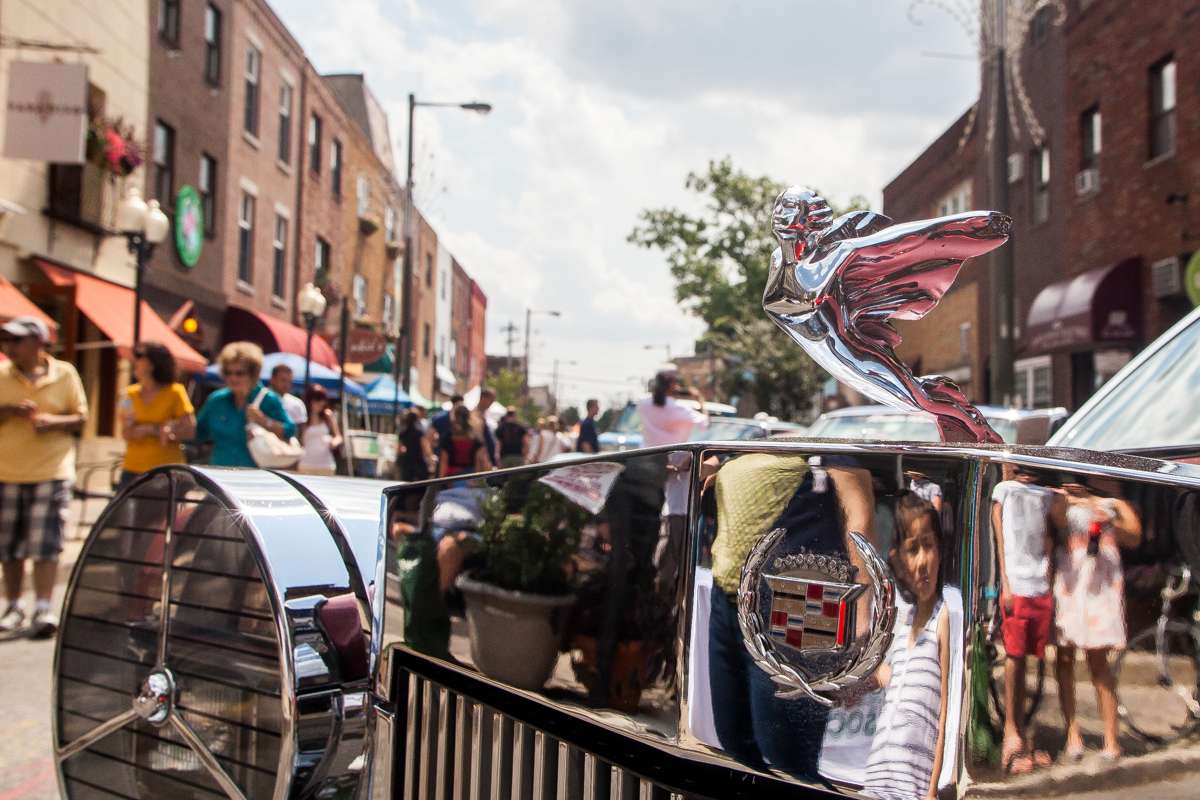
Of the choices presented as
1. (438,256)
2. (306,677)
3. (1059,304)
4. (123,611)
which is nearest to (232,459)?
(123,611)

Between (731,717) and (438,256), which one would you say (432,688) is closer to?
(731,717)

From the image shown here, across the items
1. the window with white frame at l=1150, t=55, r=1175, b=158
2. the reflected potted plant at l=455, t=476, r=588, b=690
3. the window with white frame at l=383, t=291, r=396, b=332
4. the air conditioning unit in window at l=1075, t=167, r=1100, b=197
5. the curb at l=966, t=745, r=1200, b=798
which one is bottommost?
the curb at l=966, t=745, r=1200, b=798

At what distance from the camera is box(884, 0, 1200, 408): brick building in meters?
15.0

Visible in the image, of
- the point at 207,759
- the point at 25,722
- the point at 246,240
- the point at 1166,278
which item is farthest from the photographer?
the point at 246,240

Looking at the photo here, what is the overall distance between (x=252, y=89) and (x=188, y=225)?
4.80 m

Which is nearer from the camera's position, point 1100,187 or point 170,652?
point 170,652

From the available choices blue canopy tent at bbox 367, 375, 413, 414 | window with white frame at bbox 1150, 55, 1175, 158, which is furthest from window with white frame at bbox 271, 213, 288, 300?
window with white frame at bbox 1150, 55, 1175, 158

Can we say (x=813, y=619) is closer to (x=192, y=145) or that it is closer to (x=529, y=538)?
(x=529, y=538)

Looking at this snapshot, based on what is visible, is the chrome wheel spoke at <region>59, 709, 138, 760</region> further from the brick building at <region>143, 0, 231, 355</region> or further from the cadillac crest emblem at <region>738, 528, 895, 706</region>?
the brick building at <region>143, 0, 231, 355</region>

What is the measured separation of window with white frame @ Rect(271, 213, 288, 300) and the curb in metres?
23.9

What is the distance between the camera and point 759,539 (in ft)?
2.77

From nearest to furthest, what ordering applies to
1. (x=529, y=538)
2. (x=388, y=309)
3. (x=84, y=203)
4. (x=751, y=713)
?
(x=751, y=713) → (x=529, y=538) → (x=84, y=203) → (x=388, y=309)

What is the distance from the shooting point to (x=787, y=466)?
0.85 meters

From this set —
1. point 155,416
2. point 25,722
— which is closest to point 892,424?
point 155,416
